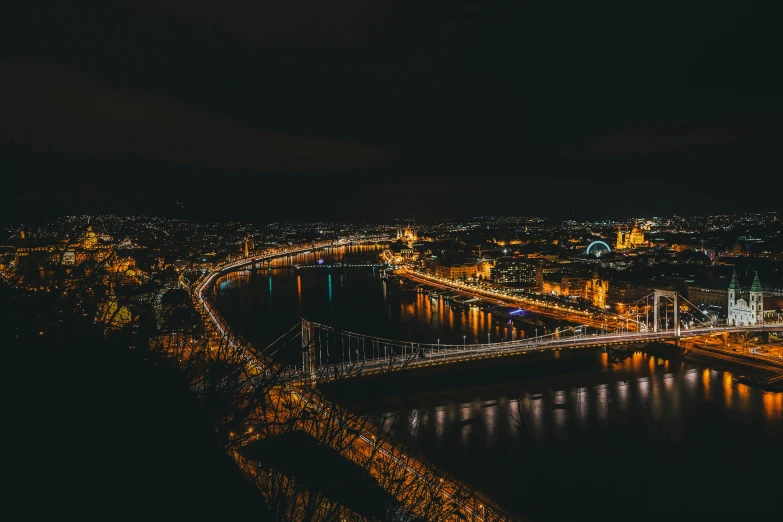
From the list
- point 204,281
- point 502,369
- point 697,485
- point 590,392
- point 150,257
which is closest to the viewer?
point 150,257

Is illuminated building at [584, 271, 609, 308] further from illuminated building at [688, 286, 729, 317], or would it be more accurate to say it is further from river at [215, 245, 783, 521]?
river at [215, 245, 783, 521]

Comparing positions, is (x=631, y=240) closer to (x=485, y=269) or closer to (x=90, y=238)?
(x=485, y=269)

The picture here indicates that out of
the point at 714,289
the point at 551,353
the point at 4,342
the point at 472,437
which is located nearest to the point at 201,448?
the point at 4,342

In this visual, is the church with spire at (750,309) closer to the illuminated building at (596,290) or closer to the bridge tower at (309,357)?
the illuminated building at (596,290)

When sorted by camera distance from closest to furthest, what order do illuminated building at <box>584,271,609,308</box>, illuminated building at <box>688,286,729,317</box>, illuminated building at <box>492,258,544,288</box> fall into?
illuminated building at <box>688,286,729,317</box>, illuminated building at <box>584,271,609,308</box>, illuminated building at <box>492,258,544,288</box>

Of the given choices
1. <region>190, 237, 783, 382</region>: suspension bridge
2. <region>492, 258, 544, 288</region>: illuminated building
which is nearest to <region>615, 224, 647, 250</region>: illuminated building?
<region>492, 258, 544, 288</region>: illuminated building

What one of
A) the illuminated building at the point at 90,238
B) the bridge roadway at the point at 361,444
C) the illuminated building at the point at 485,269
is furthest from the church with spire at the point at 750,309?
the illuminated building at the point at 90,238

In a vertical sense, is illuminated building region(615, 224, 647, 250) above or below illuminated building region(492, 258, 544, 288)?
above

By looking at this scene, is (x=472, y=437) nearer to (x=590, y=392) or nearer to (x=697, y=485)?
(x=697, y=485)

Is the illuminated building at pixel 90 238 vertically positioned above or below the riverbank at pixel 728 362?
above
